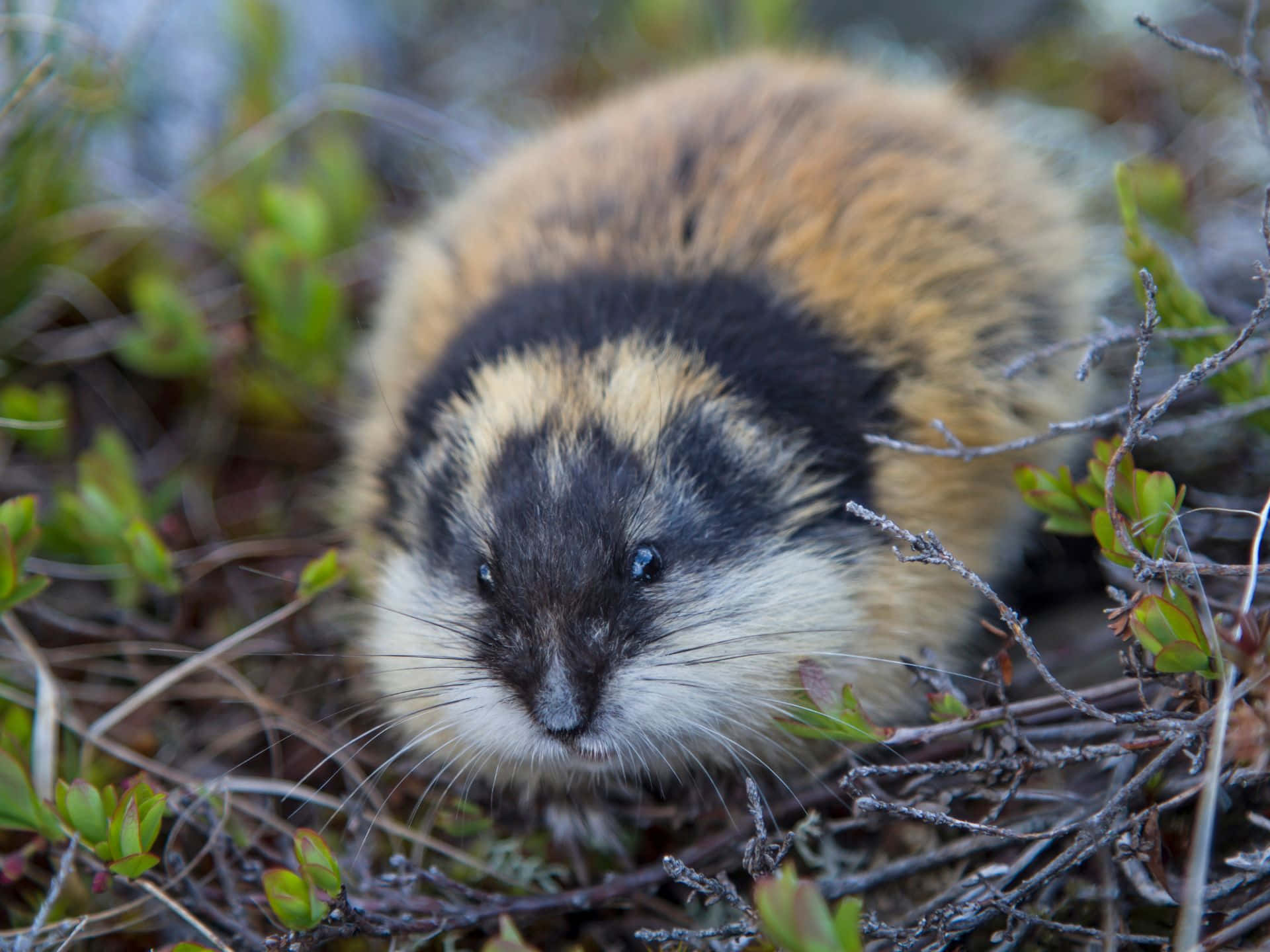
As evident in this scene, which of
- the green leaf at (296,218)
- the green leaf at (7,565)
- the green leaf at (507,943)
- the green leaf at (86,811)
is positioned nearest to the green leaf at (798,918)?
the green leaf at (507,943)

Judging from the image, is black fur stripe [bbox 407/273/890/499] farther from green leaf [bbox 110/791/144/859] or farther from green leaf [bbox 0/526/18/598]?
green leaf [bbox 110/791/144/859]

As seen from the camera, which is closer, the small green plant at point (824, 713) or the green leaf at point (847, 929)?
the green leaf at point (847, 929)

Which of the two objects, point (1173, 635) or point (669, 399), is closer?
point (1173, 635)

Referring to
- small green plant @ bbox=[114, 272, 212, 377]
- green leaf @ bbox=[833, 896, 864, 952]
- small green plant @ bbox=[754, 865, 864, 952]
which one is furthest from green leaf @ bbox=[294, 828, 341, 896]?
small green plant @ bbox=[114, 272, 212, 377]

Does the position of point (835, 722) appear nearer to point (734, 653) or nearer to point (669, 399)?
point (734, 653)

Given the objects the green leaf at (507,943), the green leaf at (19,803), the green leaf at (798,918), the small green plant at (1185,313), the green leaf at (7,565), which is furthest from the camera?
the small green plant at (1185,313)

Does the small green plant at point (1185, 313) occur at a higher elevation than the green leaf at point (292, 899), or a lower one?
higher

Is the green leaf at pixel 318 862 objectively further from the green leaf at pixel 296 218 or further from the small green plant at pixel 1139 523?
the green leaf at pixel 296 218

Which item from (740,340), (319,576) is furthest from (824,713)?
(319,576)
